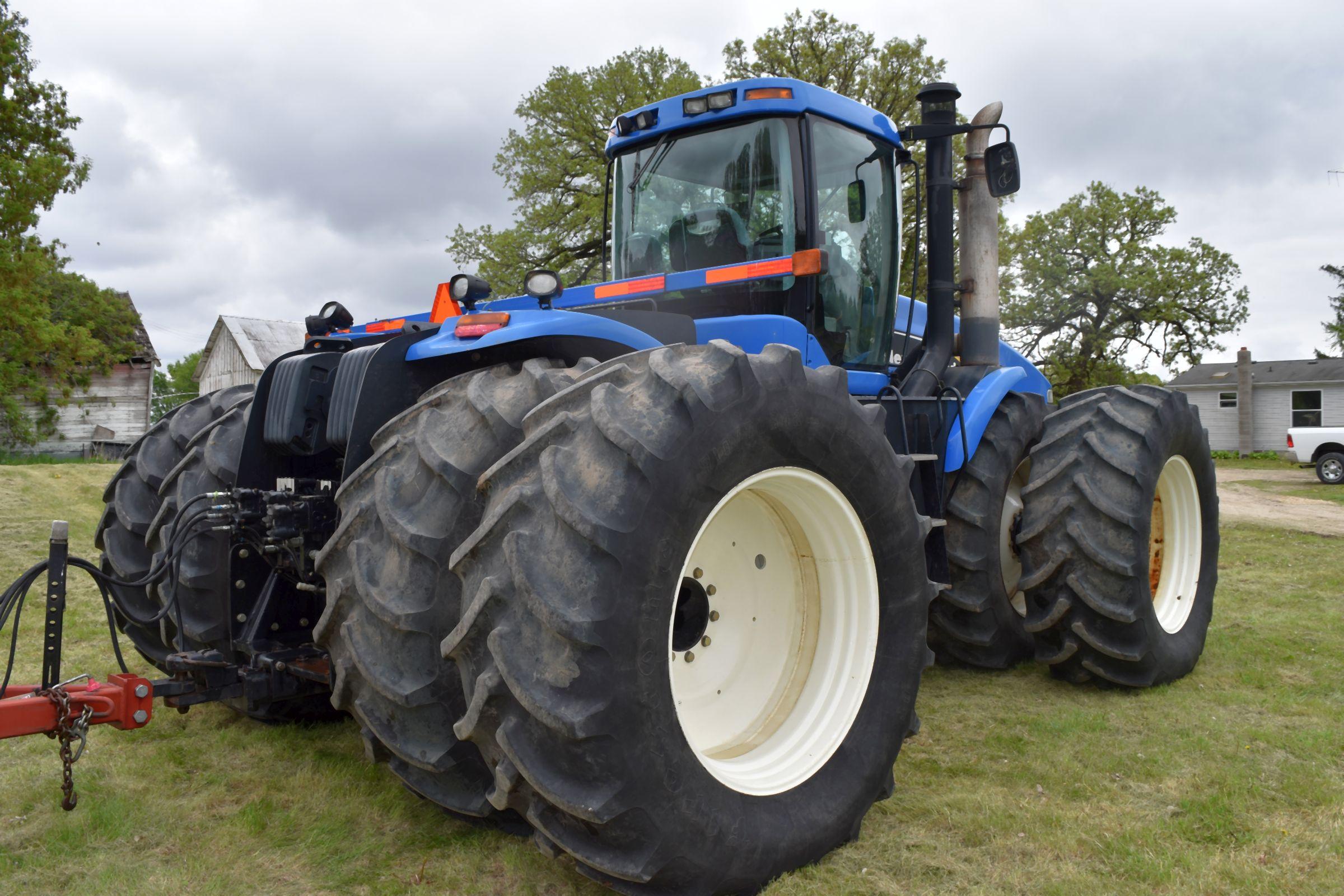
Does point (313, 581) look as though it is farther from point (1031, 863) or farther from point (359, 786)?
point (1031, 863)

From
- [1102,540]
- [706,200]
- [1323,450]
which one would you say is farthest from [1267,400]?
[706,200]

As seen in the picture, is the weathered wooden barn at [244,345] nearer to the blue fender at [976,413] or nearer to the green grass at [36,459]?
the green grass at [36,459]

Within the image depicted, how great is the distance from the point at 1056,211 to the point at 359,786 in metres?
41.4

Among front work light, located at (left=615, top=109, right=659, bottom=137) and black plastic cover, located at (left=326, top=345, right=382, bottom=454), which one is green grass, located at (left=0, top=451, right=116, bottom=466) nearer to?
front work light, located at (left=615, top=109, right=659, bottom=137)

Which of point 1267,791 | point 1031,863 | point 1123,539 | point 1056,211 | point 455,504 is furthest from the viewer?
point 1056,211

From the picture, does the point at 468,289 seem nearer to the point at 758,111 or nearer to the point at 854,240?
the point at 758,111

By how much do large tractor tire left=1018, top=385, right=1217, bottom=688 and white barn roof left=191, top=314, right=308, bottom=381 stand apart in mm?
31294

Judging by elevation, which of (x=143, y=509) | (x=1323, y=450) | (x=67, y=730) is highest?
(x=143, y=509)

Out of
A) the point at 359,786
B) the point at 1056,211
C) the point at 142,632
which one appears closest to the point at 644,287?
the point at 359,786

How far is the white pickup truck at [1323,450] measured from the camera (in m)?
21.3

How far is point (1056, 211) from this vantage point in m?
39.4

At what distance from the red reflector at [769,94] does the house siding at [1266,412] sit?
3393 centimetres

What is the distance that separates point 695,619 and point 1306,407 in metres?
38.4

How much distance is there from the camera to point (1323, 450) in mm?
22000
